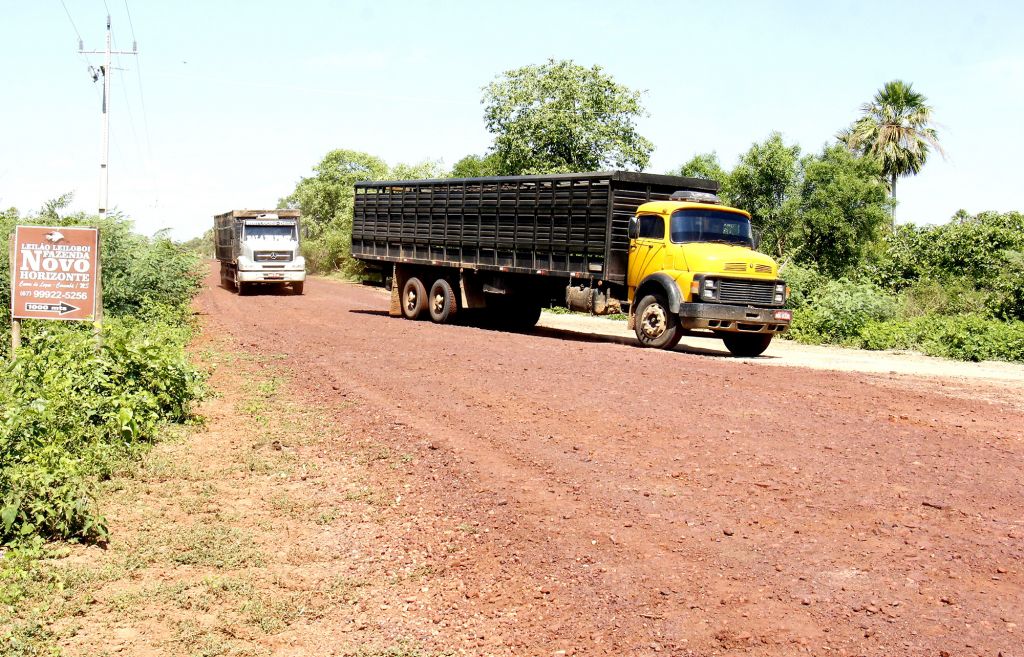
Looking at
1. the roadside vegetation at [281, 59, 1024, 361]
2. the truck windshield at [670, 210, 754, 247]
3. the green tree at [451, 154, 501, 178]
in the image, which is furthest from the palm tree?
the truck windshield at [670, 210, 754, 247]

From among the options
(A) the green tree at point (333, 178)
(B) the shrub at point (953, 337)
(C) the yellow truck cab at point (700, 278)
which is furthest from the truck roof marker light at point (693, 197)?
(A) the green tree at point (333, 178)

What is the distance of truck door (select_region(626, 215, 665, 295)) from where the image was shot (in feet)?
58.0

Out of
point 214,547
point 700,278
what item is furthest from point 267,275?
point 214,547

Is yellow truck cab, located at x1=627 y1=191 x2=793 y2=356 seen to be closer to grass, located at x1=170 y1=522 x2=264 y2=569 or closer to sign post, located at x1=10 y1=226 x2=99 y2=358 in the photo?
sign post, located at x1=10 y1=226 x2=99 y2=358

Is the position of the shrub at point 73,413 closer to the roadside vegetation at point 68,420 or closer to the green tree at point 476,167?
the roadside vegetation at point 68,420

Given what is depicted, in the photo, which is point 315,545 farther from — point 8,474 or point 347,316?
point 347,316

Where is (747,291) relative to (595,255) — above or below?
below

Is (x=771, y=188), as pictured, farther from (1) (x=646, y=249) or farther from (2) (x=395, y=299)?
(1) (x=646, y=249)

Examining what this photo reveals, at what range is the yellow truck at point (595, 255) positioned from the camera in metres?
17.2

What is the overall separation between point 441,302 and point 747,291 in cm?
827

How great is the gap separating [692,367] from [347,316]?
11740 mm

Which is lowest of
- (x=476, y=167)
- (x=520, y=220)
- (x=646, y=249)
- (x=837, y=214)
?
(x=646, y=249)

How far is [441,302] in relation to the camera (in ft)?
75.9

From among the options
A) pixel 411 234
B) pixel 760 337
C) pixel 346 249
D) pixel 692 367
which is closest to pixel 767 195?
pixel 411 234
